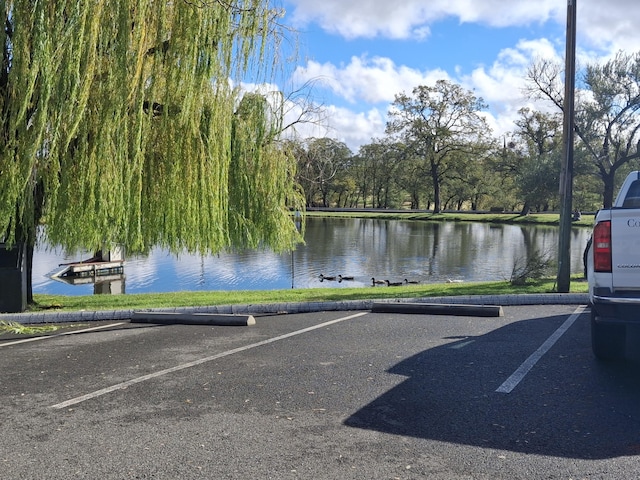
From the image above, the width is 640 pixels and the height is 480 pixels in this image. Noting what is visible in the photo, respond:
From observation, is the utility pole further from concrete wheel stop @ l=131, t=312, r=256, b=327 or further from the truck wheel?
concrete wheel stop @ l=131, t=312, r=256, b=327

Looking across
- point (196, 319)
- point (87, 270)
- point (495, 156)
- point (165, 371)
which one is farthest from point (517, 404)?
point (495, 156)

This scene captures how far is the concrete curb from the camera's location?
9.69 m

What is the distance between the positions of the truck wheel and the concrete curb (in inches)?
159

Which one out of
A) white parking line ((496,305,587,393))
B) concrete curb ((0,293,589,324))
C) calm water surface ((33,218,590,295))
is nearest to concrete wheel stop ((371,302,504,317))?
concrete curb ((0,293,589,324))

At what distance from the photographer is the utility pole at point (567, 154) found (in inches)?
473

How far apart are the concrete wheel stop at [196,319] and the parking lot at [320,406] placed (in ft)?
2.44

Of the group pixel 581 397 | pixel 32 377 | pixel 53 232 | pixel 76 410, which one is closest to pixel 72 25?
pixel 53 232

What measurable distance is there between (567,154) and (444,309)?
506 centimetres

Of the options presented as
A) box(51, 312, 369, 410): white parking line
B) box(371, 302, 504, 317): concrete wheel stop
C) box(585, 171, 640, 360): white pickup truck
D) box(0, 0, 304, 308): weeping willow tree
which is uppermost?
box(0, 0, 304, 308): weeping willow tree

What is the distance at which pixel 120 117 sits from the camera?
934 centimetres

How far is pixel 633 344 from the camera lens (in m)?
6.94

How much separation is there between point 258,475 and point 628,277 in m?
3.54

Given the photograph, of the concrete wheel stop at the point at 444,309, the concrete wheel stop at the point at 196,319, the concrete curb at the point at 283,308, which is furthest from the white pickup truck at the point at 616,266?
the concrete wheel stop at the point at 196,319

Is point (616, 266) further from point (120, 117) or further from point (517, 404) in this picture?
point (120, 117)
